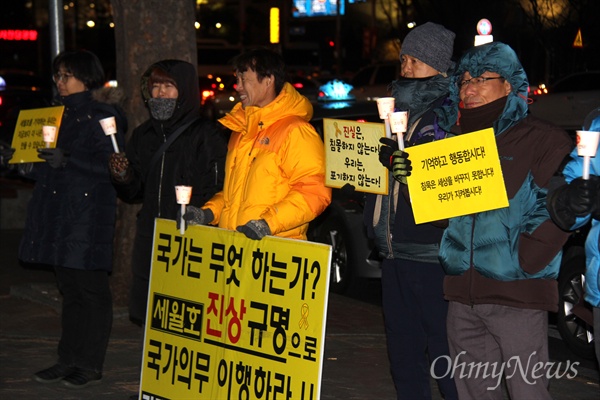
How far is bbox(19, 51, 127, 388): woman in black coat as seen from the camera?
6844 millimetres

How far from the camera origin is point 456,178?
15.7ft

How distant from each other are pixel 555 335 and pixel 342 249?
7.65 feet

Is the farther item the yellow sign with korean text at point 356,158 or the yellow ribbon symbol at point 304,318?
the yellow sign with korean text at point 356,158

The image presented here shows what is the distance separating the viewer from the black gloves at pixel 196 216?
5.75 m

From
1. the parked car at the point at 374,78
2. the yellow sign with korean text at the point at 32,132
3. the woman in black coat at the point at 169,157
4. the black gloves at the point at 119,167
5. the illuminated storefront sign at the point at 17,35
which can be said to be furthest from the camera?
the illuminated storefront sign at the point at 17,35

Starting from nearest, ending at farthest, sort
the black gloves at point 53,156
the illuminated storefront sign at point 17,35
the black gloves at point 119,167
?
the black gloves at point 119,167, the black gloves at point 53,156, the illuminated storefront sign at point 17,35

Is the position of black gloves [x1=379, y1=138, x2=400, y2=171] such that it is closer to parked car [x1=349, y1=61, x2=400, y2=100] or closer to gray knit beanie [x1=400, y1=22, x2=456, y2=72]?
gray knit beanie [x1=400, y1=22, x2=456, y2=72]

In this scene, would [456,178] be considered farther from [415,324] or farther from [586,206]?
[415,324]

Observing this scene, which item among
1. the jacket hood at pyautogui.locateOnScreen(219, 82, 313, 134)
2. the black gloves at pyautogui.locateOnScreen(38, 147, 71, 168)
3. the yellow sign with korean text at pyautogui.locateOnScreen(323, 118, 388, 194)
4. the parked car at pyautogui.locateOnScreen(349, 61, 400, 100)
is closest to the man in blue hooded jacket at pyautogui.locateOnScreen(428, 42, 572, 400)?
the yellow sign with korean text at pyautogui.locateOnScreen(323, 118, 388, 194)

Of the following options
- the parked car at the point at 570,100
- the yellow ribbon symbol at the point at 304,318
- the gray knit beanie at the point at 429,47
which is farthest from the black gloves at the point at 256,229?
the parked car at the point at 570,100

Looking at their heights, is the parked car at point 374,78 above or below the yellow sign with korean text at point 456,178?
above

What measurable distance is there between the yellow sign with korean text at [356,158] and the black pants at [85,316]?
2086 millimetres

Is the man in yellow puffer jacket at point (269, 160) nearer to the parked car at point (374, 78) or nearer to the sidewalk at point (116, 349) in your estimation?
the sidewalk at point (116, 349)

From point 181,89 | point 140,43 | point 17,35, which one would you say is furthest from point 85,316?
point 17,35
